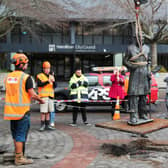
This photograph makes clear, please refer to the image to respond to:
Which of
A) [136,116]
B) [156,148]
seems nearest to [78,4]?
[136,116]

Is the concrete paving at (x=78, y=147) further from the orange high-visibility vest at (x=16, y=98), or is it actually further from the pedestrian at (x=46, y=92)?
the orange high-visibility vest at (x=16, y=98)

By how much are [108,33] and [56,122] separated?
24.6m

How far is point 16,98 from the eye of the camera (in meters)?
4.64

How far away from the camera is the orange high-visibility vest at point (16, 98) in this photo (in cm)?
461

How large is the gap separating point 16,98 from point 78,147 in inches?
73.8

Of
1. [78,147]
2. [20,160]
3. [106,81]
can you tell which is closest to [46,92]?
[78,147]

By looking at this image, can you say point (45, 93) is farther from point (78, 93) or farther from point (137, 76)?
point (137, 76)

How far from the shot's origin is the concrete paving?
469 cm

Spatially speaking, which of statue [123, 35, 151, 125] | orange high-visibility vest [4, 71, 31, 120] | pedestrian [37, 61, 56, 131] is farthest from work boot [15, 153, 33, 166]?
statue [123, 35, 151, 125]

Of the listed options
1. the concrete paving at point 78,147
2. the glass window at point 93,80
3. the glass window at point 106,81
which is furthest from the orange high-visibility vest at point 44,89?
the glass window at point 106,81

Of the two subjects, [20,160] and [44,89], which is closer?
[20,160]

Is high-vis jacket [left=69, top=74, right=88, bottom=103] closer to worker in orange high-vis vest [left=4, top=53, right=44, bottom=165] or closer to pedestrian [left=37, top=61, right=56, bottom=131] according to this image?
pedestrian [left=37, top=61, right=56, bottom=131]

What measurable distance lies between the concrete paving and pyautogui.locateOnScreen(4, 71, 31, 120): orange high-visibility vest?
35.7 inches

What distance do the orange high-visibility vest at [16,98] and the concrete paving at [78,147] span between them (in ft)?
2.97
